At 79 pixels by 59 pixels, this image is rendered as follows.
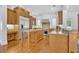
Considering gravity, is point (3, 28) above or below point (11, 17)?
below

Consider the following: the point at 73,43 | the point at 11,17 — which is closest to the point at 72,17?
the point at 73,43

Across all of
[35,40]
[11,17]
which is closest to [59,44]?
[35,40]

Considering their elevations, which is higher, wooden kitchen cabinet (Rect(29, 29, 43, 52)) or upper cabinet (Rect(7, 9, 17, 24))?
upper cabinet (Rect(7, 9, 17, 24))

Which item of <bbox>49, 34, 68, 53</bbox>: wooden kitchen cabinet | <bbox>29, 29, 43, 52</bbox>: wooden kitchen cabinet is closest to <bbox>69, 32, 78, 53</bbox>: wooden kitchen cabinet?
<bbox>49, 34, 68, 53</bbox>: wooden kitchen cabinet

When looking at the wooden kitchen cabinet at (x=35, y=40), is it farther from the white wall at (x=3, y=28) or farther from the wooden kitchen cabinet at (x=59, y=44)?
the white wall at (x=3, y=28)

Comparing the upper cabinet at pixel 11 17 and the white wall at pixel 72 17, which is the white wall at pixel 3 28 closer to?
the upper cabinet at pixel 11 17

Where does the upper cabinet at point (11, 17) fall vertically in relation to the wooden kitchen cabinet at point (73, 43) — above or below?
above

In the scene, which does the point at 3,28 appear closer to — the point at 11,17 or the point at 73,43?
the point at 11,17

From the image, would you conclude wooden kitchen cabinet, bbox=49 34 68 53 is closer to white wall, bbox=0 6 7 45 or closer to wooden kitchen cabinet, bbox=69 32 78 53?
wooden kitchen cabinet, bbox=69 32 78 53

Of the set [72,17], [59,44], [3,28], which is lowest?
[59,44]

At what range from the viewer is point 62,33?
1.75 metres

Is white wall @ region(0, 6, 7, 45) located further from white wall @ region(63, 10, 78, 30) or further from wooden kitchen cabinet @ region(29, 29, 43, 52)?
white wall @ region(63, 10, 78, 30)

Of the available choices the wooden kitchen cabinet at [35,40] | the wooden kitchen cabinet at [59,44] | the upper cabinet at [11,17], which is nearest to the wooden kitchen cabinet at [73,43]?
the wooden kitchen cabinet at [59,44]
